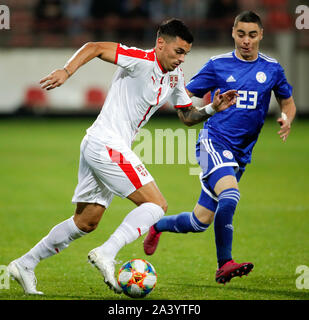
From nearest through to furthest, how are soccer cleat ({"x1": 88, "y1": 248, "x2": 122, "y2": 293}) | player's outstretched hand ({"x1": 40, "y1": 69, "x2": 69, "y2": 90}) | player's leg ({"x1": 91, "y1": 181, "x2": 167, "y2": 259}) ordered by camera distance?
1. soccer cleat ({"x1": 88, "y1": 248, "x2": 122, "y2": 293})
2. player's outstretched hand ({"x1": 40, "y1": 69, "x2": 69, "y2": 90})
3. player's leg ({"x1": 91, "y1": 181, "x2": 167, "y2": 259})

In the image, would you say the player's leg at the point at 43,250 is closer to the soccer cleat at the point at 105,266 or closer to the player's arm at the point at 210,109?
the soccer cleat at the point at 105,266

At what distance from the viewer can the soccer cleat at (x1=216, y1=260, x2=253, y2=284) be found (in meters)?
5.44

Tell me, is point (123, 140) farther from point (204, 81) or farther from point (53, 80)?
point (204, 81)

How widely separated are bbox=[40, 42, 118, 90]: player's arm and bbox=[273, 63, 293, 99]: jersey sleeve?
1.89 m

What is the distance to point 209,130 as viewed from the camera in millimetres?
6430

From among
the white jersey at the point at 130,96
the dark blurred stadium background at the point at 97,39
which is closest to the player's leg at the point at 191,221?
the white jersey at the point at 130,96

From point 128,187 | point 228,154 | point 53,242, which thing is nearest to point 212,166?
point 228,154

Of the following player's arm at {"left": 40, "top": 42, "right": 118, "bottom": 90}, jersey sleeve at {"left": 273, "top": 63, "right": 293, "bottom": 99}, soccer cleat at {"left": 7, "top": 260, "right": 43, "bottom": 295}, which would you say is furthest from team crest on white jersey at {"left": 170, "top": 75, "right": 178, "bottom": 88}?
soccer cleat at {"left": 7, "top": 260, "right": 43, "bottom": 295}

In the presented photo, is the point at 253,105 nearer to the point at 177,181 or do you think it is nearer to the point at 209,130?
the point at 209,130

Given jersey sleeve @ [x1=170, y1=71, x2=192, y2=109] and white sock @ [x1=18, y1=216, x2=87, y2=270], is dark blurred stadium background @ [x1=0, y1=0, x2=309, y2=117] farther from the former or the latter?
white sock @ [x1=18, y1=216, x2=87, y2=270]

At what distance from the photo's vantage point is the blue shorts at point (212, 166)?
612 cm

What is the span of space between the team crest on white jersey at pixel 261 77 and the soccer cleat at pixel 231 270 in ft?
5.70

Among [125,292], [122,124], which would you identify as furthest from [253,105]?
[125,292]

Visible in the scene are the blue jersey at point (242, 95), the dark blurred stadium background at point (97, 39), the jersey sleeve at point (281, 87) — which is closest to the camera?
the blue jersey at point (242, 95)
